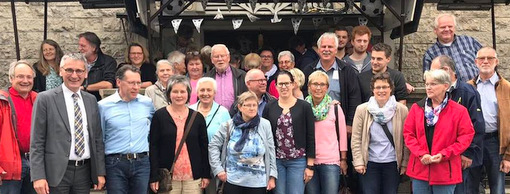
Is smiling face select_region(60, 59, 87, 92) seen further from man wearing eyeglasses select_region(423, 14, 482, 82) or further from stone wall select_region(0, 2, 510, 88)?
stone wall select_region(0, 2, 510, 88)

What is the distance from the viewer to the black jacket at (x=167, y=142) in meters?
5.04

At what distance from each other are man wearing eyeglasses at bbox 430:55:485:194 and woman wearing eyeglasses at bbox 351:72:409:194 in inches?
19.9

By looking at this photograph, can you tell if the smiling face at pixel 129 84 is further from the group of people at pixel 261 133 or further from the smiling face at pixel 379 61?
the smiling face at pixel 379 61

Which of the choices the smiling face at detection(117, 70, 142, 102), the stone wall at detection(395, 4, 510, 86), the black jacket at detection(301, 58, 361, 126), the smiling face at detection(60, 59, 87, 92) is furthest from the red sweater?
the stone wall at detection(395, 4, 510, 86)

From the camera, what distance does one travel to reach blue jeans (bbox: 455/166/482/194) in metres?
5.38

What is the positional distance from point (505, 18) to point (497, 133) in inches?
195

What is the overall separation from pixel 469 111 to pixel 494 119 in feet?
1.77

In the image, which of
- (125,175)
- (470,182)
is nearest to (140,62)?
(125,175)

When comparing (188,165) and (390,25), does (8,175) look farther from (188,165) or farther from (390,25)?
(390,25)

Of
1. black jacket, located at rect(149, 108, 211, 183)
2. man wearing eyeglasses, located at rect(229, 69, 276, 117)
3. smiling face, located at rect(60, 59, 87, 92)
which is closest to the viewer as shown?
smiling face, located at rect(60, 59, 87, 92)

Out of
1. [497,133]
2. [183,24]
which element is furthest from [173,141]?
[183,24]

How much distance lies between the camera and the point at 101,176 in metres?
Answer: 4.84

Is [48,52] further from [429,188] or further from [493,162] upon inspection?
[493,162]

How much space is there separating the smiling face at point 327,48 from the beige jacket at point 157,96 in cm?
168
